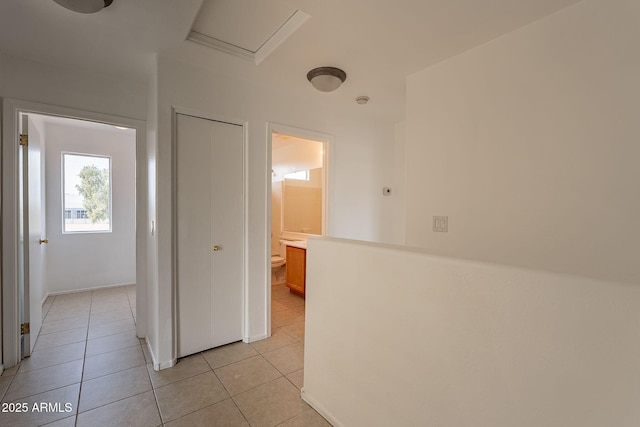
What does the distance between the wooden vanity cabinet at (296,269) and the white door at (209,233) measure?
135 cm

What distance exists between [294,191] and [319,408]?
373 cm

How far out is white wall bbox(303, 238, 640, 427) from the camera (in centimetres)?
77

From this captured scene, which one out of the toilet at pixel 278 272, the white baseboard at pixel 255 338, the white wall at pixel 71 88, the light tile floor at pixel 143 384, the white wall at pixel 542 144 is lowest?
the light tile floor at pixel 143 384

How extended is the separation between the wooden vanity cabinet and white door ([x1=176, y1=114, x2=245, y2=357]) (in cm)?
135

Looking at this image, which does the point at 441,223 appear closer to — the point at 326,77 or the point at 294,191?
the point at 326,77

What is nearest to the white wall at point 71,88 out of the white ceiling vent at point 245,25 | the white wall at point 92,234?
the white ceiling vent at point 245,25

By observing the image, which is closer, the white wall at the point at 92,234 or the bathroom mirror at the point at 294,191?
the white wall at the point at 92,234

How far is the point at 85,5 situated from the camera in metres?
1.53

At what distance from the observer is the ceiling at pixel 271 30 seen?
1.65 meters

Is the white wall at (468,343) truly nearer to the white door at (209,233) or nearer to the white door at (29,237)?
the white door at (209,233)

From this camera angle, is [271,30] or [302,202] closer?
[271,30]

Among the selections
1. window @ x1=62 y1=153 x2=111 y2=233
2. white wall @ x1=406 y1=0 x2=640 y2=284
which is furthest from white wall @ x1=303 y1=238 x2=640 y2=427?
window @ x1=62 y1=153 x2=111 y2=233

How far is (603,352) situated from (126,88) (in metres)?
3.64

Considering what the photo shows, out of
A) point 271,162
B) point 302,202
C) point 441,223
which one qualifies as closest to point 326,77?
point 271,162
